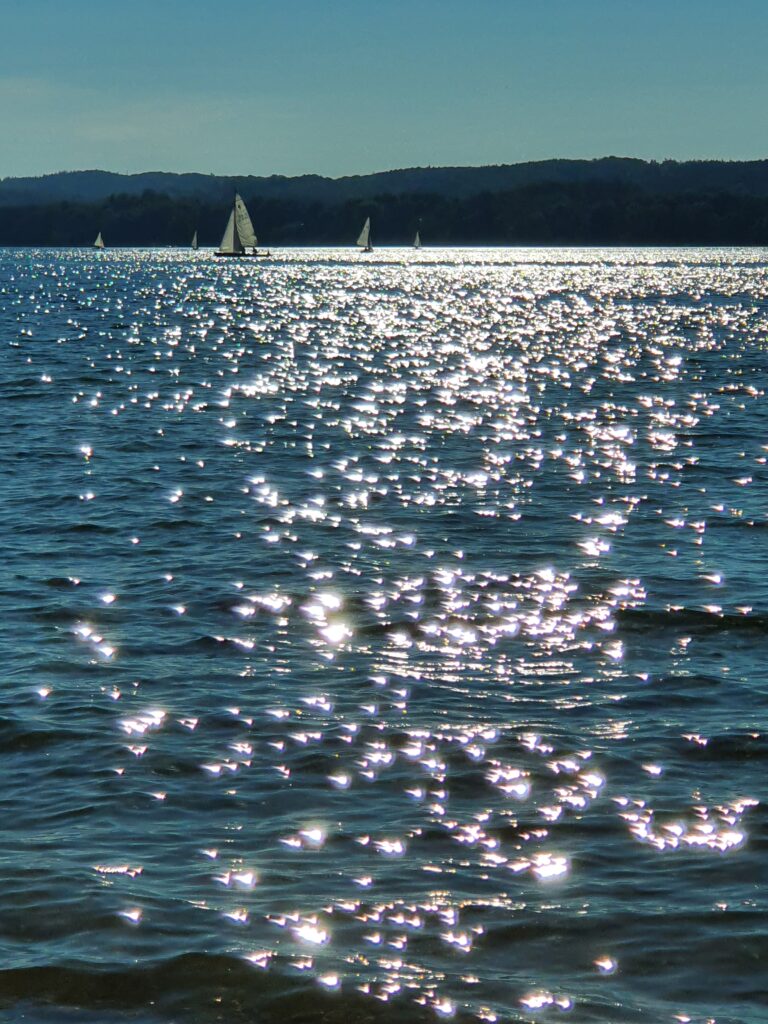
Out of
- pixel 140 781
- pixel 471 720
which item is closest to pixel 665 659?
pixel 471 720

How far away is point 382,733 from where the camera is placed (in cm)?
1578

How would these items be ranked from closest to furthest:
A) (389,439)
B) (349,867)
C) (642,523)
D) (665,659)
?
(349,867), (665,659), (642,523), (389,439)

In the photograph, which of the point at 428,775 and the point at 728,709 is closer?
the point at 428,775

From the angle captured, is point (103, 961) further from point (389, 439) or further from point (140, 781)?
point (389, 439)

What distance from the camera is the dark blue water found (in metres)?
10.7

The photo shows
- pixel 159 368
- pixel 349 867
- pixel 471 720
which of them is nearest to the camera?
pixel 349 867

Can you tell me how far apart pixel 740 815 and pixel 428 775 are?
3.13 m

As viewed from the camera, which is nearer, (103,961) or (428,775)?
(103,961)

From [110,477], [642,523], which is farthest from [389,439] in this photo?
[642,523]

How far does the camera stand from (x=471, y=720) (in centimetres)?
1619

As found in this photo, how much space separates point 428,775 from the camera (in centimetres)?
1459

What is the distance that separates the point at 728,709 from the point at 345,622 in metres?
6.19

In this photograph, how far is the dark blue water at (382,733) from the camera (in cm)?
1074

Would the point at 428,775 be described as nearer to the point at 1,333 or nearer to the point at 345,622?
the point at 345,622
